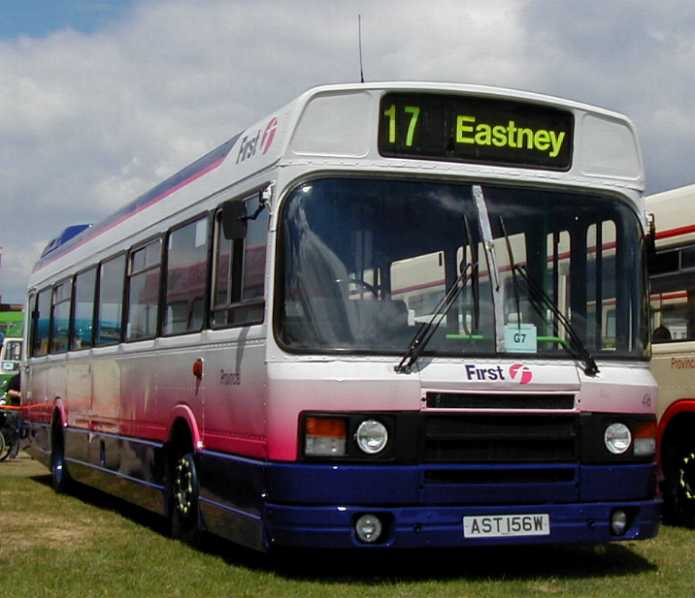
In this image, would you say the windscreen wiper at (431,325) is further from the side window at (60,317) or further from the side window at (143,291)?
the side window at (60,317)

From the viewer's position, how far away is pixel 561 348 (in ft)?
29.1

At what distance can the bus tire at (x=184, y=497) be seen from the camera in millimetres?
10102

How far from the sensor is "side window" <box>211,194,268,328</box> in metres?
8.75

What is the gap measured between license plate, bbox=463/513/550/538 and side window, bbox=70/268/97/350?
23.6 feet

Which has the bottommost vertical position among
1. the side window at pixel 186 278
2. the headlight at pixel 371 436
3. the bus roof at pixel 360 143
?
the headlight at pixel 371 436

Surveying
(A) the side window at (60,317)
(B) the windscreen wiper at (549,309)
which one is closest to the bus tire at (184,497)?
(B) the windscreen wiper at (549,309)

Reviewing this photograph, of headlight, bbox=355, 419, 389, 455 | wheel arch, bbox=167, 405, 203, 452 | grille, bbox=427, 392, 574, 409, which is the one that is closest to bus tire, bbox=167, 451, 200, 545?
wheel arch, bbox=167, 405, 203, 452

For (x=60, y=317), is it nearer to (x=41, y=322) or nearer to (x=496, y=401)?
(x=41, y=322)

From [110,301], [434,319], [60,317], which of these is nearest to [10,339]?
[60,317]

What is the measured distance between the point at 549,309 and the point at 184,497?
11.0 feet

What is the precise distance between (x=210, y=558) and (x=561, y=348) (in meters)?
2.99

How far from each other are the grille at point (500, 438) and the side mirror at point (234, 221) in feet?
5.98

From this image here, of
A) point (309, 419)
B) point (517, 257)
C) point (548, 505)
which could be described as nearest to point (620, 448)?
point (548, 505)

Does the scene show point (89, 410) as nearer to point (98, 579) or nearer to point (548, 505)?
point (98, 579)
